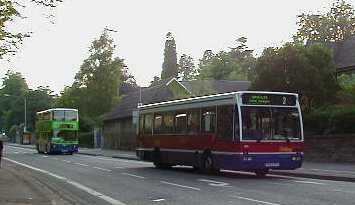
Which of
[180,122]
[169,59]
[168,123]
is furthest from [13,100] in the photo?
[180,122]

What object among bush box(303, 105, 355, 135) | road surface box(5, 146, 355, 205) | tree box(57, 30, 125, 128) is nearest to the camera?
road surface box(5, 146, 355, 205)

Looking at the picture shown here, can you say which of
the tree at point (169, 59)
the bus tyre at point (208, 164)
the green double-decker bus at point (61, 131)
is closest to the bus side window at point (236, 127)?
the bus tyre at point (208, 164)

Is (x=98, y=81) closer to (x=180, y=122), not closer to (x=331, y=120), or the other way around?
(x=331, y=120)

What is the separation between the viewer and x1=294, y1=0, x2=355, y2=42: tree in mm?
81188

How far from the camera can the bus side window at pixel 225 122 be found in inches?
898

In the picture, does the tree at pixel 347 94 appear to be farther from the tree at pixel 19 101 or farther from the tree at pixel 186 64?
the tree at pixel 186 64

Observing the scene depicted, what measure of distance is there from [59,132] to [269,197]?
40.2 m

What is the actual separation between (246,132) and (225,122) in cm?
95

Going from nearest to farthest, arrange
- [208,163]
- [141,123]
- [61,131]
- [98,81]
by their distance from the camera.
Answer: [208,163]
[141,123]
[61,131]
[98,81]

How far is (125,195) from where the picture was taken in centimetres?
1773

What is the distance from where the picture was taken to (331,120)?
34156 millimetres

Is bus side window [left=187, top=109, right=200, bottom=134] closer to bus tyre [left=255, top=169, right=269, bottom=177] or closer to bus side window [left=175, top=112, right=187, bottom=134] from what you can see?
bus side window [left=175, top=112, right=187, bottom=134]

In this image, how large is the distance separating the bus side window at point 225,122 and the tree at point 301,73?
16691 millimetres

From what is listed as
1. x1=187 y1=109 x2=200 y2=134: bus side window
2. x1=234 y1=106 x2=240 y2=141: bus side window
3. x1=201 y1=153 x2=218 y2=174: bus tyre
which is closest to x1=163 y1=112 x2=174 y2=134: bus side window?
x1=187 y1=109 x2=200 y2=134: bus side window
